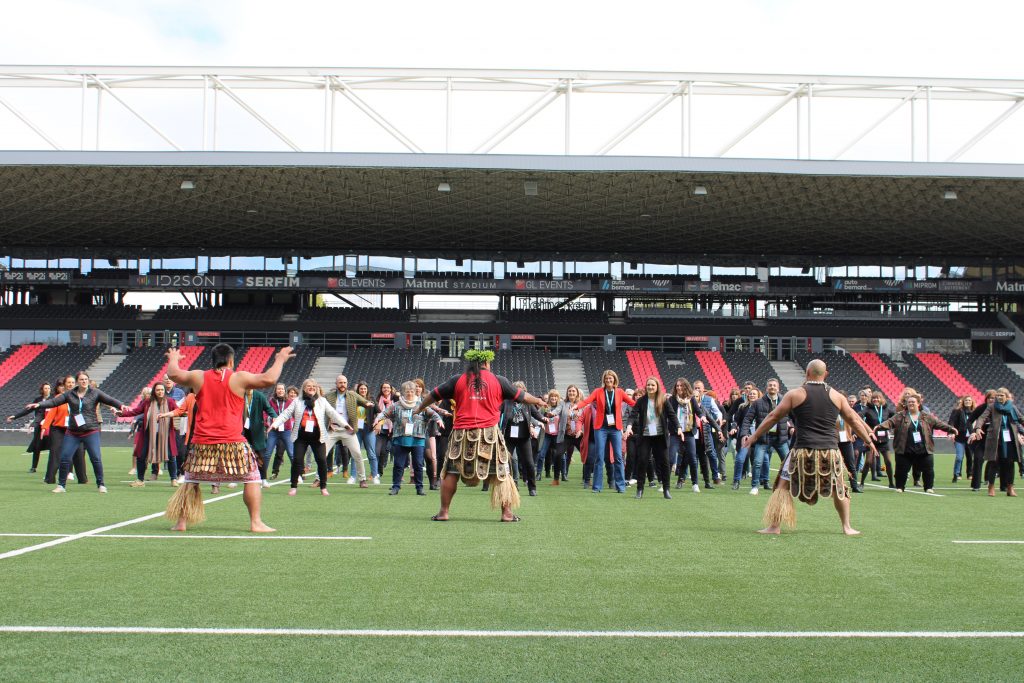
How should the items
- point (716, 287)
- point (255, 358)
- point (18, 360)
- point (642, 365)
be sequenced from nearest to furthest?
point (18, 360)
point (642, 365)
point (255, 358)
point (716, 287)

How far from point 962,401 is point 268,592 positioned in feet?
49.1

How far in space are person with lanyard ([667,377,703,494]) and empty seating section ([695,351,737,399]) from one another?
3024cm

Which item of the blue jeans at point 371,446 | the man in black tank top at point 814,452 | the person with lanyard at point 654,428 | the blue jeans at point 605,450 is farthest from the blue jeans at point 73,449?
the man in black tank top at point 814,452

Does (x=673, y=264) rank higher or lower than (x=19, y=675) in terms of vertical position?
higher

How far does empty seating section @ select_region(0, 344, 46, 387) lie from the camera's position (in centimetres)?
4753

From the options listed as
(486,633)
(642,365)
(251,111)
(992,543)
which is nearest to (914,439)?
(992,543)

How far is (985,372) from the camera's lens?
50.1m

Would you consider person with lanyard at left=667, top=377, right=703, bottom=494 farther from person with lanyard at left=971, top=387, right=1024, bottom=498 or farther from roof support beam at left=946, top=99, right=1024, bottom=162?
roof support beam at left=946, top=99, right=1024, bottom=162

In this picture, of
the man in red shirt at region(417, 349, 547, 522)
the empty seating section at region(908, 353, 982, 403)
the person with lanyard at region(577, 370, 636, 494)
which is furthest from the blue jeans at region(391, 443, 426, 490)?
the empty seating section at region(908, 353, 982, 403)

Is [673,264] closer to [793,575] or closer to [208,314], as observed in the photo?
[208,314]

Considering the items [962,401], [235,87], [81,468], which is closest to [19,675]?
[81,468]

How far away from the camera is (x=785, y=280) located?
52125 millimetres

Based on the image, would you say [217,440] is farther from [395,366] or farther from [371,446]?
[395,366]

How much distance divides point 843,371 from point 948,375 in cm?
551
